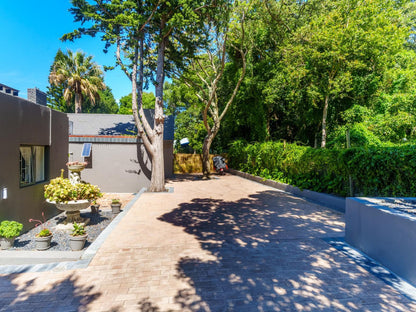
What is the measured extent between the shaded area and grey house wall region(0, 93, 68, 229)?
2830 mm

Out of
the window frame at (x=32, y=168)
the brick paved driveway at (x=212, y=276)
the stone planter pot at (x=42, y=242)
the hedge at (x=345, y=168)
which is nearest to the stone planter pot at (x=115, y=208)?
the brick paved driveway at (x=212, y=276)

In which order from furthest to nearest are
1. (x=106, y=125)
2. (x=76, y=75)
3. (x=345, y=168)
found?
1. (x=76, y=75)
2. (x=106, y=125)
3. (x=345, y=168)

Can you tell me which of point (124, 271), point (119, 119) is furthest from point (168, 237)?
point (119, 119)

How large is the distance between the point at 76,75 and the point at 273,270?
24007mm

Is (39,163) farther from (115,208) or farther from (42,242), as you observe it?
(42,242)

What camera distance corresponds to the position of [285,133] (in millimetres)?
Result: 20562

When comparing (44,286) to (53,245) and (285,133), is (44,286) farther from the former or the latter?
(285,133)

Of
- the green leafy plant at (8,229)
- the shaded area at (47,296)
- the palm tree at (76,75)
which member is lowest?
the shaded area at (47,296)

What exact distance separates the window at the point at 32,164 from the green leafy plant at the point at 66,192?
72cm

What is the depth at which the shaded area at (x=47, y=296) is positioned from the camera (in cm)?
323

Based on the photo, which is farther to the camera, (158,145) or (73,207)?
(158,145)

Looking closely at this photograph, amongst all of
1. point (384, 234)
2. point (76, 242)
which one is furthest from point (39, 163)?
point (384, 234)

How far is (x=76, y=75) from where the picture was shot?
22438 millimetres

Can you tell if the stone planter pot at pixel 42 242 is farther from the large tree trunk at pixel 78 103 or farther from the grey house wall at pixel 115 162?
the large tree trunk at pixel 78 103
